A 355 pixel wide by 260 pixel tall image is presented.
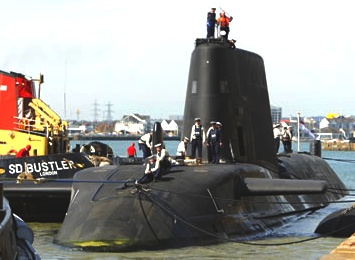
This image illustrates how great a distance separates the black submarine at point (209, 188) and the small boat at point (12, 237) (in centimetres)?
365

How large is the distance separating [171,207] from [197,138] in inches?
163

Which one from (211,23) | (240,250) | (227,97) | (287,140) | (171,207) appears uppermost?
(211,23)

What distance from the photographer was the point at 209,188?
649 inches

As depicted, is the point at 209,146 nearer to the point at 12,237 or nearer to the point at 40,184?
the point at 40,184

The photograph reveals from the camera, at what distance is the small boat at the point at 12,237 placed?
29.4 feet

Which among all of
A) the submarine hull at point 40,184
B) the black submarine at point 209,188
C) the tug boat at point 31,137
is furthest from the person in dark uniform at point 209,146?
the tug boat at point 31,137

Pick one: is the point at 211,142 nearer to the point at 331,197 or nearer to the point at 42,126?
the point at 331,197

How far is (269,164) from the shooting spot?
2117cm

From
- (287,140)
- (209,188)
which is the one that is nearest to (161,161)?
(209,188)

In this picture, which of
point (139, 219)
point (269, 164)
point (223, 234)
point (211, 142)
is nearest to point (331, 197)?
point (269, 164)

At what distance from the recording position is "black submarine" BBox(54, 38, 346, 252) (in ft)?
48.5

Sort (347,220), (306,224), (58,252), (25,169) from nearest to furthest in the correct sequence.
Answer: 1. (58,252)
2. (347,220)
3. (306,224)
4. (25,169)

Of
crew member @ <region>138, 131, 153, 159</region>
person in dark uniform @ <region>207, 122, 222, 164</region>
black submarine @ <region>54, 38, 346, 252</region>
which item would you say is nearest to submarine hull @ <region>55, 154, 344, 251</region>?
black submarine @ <region>54, 38, 346, 252</region>

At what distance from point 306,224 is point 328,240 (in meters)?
2.60
